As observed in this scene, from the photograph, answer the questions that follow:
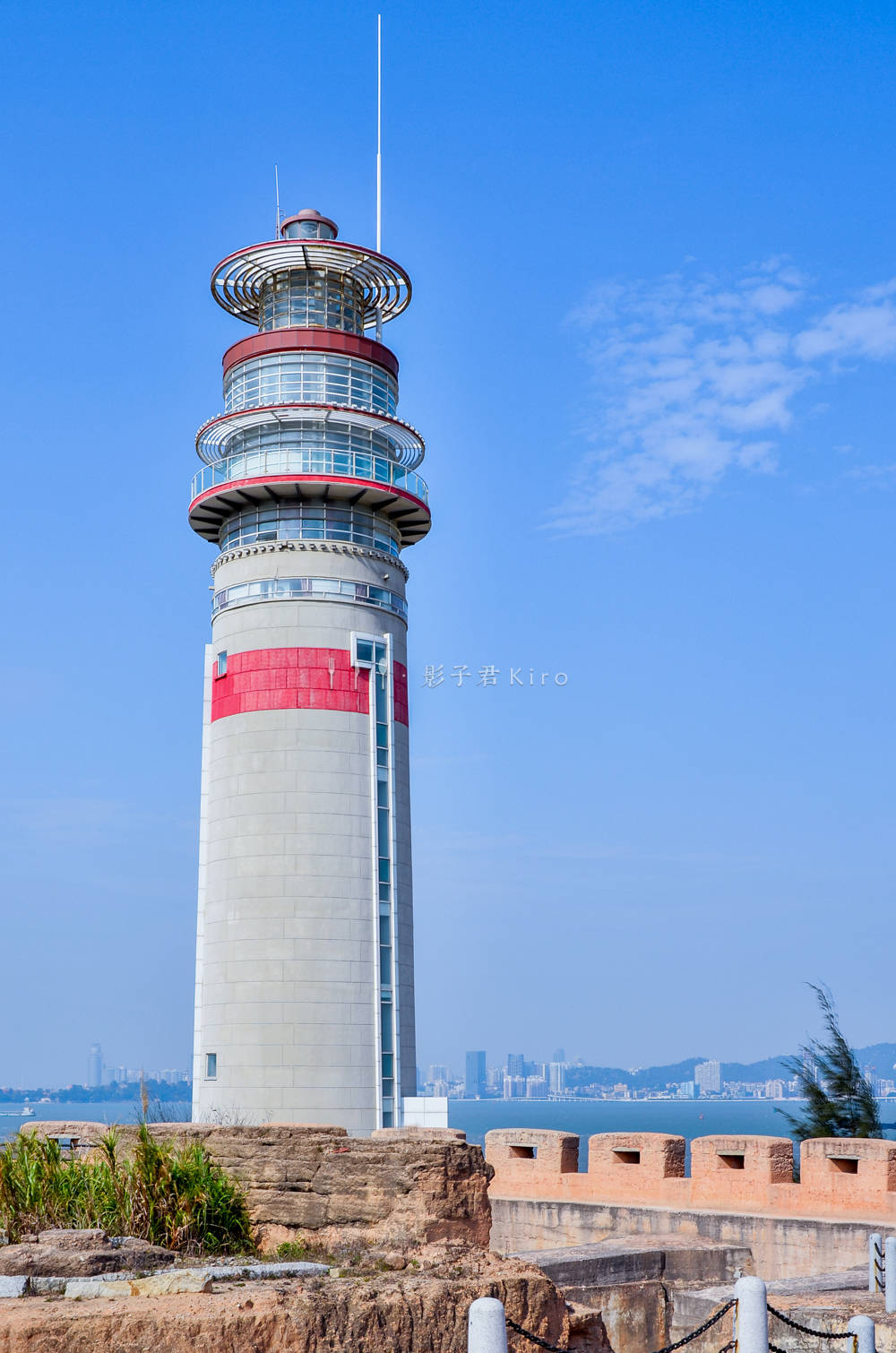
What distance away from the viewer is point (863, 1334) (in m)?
10.8

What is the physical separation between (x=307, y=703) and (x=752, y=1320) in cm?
1762

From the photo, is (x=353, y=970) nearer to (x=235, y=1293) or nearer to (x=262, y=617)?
(x=262, y=617)

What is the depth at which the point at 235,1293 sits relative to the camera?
26.9ft

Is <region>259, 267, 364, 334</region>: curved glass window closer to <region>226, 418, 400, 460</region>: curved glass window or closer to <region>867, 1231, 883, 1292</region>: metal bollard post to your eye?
<region>226, 418, 400, 460</region>: curved glass window

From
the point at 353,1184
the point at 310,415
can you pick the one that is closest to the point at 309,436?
the point at 310,415

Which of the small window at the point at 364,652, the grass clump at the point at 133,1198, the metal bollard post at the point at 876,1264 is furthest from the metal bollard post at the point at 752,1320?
the small window at the point at 364,652

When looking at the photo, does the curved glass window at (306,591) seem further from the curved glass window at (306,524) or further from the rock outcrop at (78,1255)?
the rock outcrop at (78,1255)

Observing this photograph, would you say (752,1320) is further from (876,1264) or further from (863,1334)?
(876,1264)

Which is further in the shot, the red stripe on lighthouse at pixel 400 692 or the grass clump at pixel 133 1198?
the red stripe on lighthouse at pixel 400 692

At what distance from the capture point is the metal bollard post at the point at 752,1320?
9.45 m

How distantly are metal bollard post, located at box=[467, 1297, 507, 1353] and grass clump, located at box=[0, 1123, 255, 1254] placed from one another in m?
2.99

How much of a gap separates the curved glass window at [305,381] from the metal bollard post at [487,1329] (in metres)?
22.1

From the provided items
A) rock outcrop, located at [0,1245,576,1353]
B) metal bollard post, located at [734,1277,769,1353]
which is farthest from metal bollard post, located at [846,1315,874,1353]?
rock outcrop, located at [0,1245,576,1353]

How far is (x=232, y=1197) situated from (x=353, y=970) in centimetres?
1440
